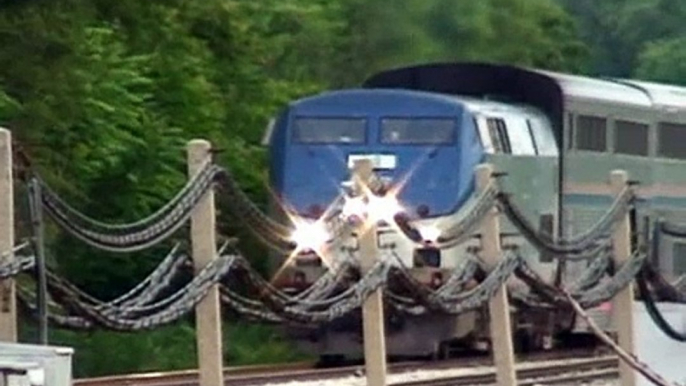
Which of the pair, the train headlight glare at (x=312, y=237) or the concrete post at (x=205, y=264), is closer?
the concrete post at (x=205, y=264)

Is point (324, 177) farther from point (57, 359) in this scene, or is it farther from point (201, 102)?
point (57, 359)

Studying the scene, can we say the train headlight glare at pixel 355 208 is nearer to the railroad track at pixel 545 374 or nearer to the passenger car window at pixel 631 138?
the railroad track at pixel 545 374

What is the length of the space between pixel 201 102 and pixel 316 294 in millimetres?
17643

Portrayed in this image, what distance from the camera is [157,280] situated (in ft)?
33.9

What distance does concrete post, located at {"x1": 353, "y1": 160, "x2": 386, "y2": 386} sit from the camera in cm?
1131

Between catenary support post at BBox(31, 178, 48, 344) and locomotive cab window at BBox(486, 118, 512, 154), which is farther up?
locomotive cab window at BBox(486, 118, 512, 154)

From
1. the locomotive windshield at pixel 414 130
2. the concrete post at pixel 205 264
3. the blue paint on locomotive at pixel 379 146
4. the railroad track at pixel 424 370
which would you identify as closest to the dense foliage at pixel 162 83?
the blue paint on locomotive at pixel 379 146

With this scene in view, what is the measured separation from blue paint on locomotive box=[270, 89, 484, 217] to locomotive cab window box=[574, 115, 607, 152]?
5.75ft

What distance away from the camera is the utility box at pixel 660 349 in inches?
461

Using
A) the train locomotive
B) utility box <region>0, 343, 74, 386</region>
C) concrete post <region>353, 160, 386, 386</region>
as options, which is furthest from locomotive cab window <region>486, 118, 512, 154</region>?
utility box <region>0, 343, 74, 386</region>

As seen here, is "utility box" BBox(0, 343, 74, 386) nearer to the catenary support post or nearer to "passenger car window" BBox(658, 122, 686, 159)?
the catenary support post

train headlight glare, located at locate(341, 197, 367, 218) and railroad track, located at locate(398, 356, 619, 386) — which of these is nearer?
train headlight glare, located at locate(341, 197, 367, 218)

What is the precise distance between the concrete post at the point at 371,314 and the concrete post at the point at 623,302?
2.45m

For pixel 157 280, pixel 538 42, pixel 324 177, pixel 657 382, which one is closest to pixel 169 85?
pixel 324 177
